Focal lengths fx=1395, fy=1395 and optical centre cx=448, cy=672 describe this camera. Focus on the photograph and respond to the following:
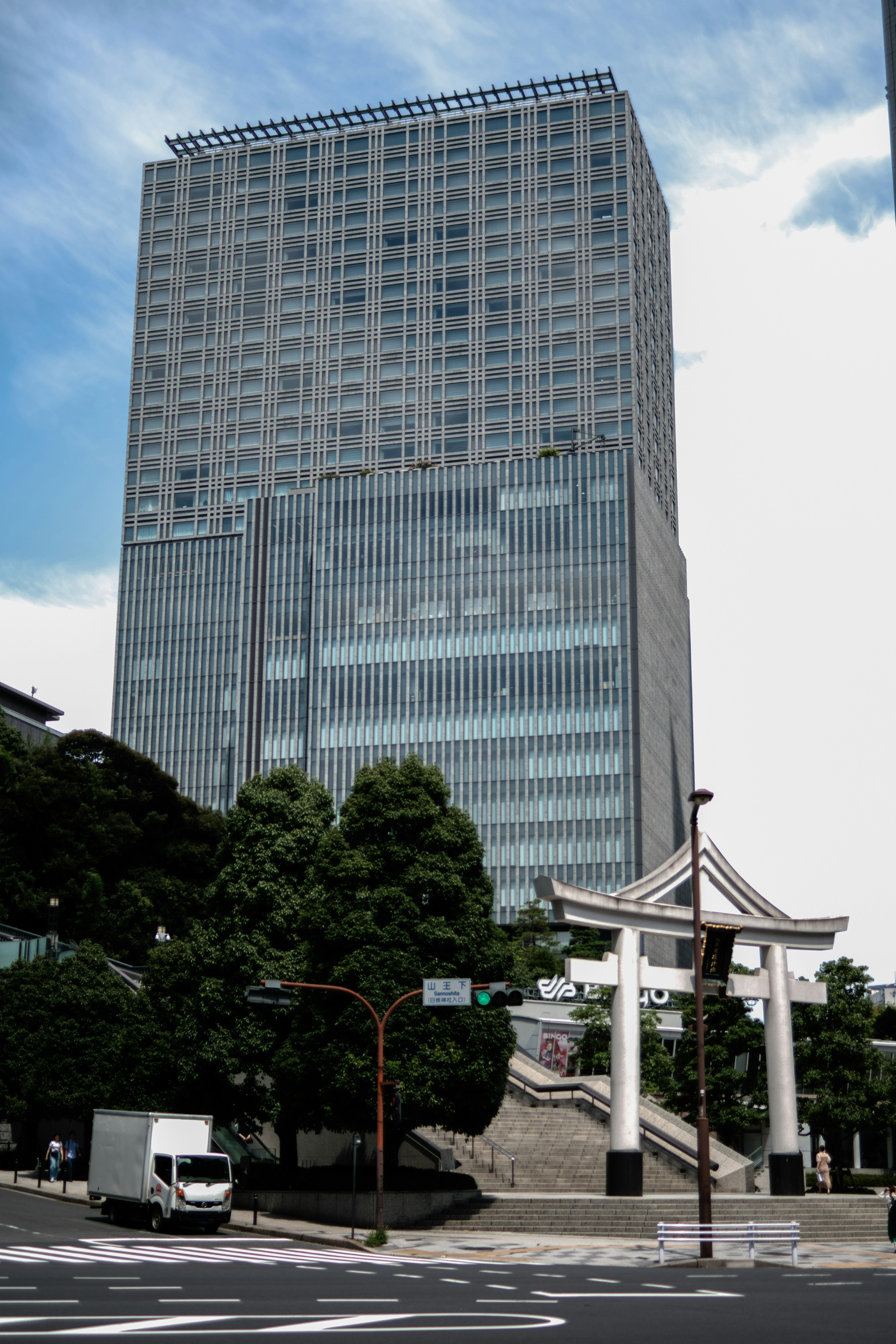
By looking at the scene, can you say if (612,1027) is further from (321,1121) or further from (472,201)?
(472,201)

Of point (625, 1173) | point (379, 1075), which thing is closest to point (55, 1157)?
point (379, 1075)

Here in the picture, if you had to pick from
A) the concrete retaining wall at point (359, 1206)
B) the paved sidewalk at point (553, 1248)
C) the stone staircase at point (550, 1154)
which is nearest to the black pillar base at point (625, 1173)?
the paved sidewalk at point (553, 1248)

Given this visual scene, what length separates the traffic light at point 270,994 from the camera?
33594mm

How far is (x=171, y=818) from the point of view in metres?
98.4

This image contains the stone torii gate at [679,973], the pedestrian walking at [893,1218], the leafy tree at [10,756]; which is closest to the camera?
the pedestrian walking at [893,1218]

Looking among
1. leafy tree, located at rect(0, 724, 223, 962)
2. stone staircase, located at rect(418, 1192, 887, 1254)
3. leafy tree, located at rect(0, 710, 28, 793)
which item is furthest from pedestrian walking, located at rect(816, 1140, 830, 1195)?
leafy tree, located at rect(0, 710, 28, 793)

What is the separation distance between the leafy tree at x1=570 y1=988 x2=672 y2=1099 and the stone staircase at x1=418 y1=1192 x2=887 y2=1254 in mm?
17257

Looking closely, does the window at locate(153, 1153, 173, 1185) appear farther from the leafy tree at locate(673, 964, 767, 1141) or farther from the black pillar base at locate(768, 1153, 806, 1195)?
the leafy tree at locate(673, 964, 767, 1141)

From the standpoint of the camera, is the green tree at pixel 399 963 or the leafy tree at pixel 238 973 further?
the leafy tree at pixel 238 973

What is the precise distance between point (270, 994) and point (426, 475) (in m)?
107

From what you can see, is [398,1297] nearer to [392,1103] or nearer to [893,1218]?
[893,1218]

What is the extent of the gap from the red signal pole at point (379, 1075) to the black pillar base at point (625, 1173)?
7483 millimetres

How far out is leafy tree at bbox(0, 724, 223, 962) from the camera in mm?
82562

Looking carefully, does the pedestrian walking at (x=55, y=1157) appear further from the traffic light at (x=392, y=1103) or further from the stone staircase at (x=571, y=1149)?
the traffic light at (x=392, y=1103)
